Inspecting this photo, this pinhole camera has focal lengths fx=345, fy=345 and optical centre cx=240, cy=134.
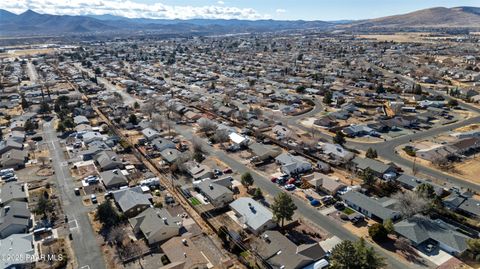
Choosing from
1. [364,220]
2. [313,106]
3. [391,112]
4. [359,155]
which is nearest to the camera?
[364,220]

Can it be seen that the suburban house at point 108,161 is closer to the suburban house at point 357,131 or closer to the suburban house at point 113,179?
the suburban house at point 113,179

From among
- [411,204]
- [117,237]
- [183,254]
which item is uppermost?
[411,204]

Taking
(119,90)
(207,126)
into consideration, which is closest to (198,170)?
(207,126)

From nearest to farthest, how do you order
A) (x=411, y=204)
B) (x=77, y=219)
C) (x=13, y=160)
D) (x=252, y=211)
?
(x=411, y=204)
(x=252, y=211)
(x=77, y=219)
(x=13, y=160)

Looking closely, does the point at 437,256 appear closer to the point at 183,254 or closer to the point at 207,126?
the point at 183,254

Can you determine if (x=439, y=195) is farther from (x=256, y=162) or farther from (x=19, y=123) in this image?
(x=19, y=123)

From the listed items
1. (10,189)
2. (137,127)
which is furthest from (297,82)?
(10,189)
